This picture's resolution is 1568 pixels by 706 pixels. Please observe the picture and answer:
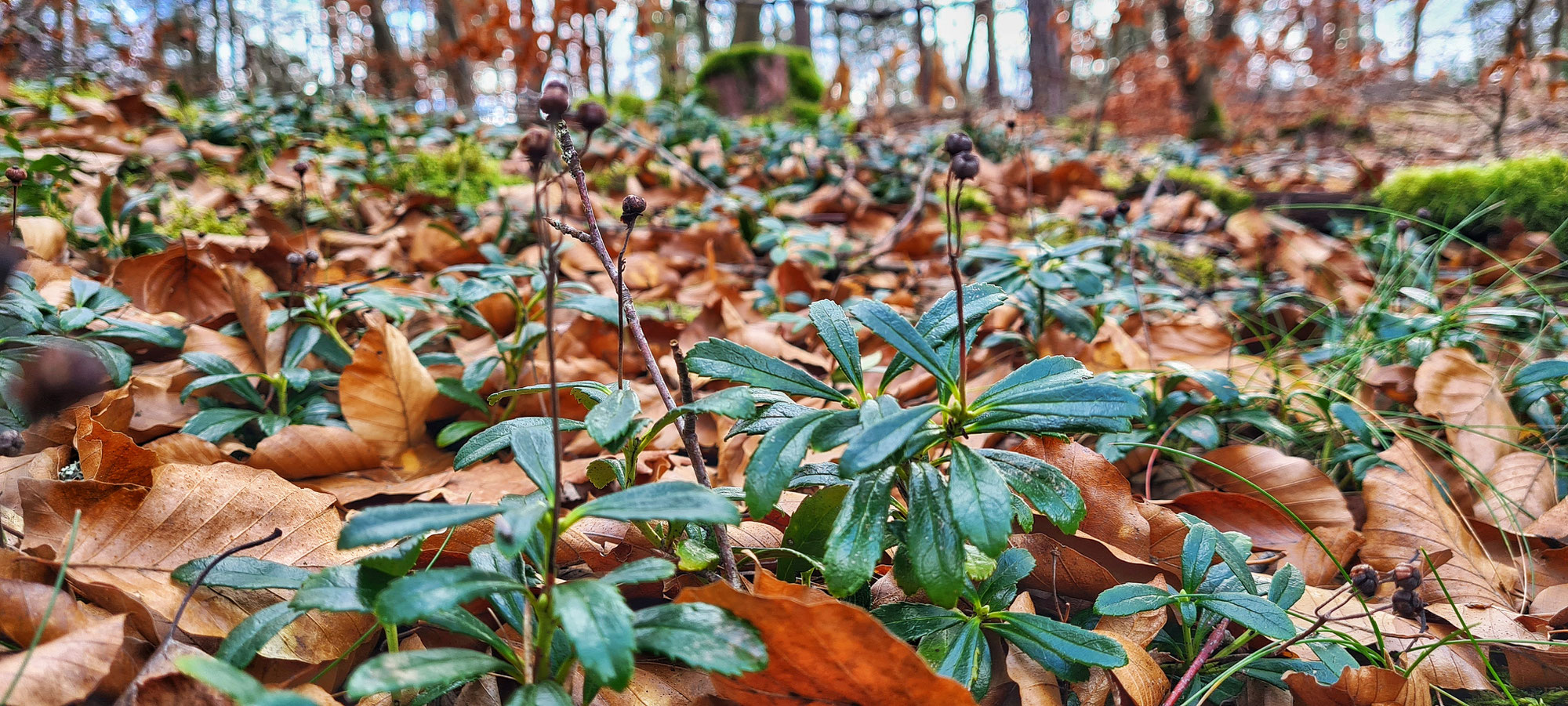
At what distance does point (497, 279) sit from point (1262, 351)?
2033 mm

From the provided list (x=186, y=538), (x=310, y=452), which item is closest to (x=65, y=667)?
(x=186, y=538)

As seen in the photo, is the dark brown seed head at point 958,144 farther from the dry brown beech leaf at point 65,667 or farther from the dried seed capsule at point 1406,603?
the dry brown beech leaf at point 65,667

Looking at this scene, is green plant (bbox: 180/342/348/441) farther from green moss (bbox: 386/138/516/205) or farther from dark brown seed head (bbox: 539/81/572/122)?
green moss (bbox: 386/138/516/205)

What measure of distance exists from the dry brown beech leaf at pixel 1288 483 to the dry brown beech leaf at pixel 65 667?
1.54 metres

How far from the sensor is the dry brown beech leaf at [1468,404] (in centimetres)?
149

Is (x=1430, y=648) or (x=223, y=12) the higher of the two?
(x=223, y=12)

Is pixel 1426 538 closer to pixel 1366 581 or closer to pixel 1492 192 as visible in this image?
pixel 1366 581

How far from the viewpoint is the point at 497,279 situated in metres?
1.71

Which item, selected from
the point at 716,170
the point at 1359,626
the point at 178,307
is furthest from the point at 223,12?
the point at 1359,626

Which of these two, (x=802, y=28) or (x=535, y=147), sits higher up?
(x=802, y=28)

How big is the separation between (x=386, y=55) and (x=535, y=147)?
8135 millimetres

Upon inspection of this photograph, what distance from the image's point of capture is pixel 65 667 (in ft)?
2.43

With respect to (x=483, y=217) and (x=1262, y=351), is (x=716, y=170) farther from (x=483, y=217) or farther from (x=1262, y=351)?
(x=1262, y=351)

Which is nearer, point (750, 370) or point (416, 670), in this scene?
point (416, 670)
